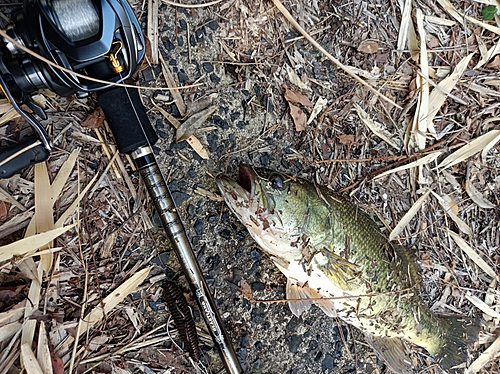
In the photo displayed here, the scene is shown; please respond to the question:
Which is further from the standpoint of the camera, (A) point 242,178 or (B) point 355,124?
(B) point 355,124

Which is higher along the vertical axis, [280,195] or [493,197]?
[280,195]

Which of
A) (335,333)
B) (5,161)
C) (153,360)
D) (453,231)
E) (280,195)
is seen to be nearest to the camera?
(5,161)

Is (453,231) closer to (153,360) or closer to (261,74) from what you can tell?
(261,74)

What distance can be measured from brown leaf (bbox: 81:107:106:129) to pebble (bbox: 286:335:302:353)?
1.41 metres

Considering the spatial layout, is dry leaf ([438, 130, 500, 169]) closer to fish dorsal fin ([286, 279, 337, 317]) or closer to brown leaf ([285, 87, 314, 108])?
brown leaf ([285, 87, 314, 108])

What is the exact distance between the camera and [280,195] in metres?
2.00

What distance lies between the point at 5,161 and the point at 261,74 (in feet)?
4.02

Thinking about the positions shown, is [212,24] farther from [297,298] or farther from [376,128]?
[297,298]

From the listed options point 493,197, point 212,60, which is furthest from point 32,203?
point 493,197

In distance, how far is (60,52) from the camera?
163cm

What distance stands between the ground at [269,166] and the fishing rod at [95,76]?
18cm

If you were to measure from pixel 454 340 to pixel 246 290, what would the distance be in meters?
1.12

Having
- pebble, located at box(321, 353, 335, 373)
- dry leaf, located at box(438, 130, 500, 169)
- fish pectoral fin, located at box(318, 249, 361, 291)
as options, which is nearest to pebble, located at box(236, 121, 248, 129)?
fish pectoral fin, located at box(318, 249, 361, 291)

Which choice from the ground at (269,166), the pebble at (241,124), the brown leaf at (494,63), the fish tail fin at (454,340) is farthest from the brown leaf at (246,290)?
the brown leaf at (494,63)
